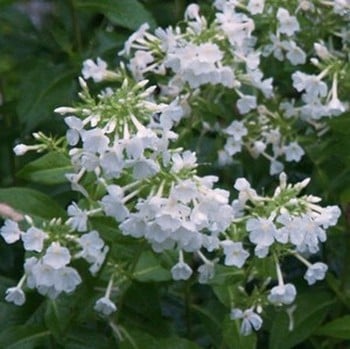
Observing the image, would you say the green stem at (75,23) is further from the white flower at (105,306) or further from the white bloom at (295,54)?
the white flower at (105,306)

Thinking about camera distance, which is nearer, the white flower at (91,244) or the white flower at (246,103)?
the white flower at (91,244)

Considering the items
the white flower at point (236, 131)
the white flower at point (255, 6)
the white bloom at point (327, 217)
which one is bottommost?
the white flower at point (236, 131)

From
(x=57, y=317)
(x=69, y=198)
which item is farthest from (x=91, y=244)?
(x=69, y=198)

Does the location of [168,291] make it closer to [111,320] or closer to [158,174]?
[111,320]

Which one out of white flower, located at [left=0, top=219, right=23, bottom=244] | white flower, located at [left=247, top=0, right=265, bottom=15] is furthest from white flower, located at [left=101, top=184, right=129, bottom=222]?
white flower, located at [left=247, top=0, right=265, bottom=15]

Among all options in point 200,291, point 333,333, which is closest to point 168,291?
point 200,291

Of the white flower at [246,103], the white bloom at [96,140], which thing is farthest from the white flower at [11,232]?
the white flower at [246,103]

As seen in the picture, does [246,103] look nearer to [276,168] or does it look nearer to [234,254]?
[276,168]
